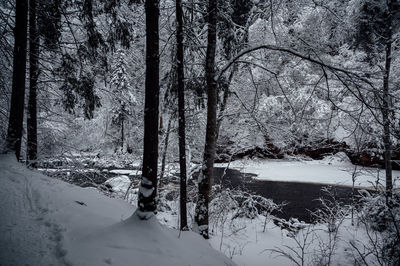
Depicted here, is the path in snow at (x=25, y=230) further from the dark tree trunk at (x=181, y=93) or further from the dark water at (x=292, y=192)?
the dark water at (x=292, y=192)

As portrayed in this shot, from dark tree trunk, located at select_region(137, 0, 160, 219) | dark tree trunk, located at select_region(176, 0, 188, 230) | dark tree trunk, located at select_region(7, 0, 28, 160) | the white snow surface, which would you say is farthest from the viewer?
dark tree trunk, located at select_region(176, 0, 188, 230)

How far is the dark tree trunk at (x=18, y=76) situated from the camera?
14.8 feet

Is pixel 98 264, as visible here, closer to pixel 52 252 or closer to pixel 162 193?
pixel 52 252

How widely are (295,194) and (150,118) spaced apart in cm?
1185

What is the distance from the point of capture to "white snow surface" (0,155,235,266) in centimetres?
219

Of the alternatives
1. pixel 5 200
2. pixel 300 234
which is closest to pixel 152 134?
pixel 5 200

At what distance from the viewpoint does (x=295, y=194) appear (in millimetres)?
12695

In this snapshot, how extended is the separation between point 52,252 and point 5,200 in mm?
1291

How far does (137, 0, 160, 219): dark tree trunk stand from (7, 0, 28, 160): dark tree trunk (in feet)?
9.82

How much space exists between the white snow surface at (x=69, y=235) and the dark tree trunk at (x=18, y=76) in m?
1.00

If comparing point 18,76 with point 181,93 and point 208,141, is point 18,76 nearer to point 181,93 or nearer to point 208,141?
point 181,93

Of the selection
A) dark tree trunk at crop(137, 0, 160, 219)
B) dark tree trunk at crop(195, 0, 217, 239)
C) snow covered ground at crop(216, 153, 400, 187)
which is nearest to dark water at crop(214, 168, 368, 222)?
snow covered ground at crop(216, 153, 400, 187)

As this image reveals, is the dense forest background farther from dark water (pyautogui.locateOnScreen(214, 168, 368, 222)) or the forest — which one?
dark water (pyautogui.locateOnScreen(214, 168, 368, 222))

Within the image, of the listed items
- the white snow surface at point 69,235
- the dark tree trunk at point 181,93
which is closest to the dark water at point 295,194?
the dark tree trunk at point 181,93
